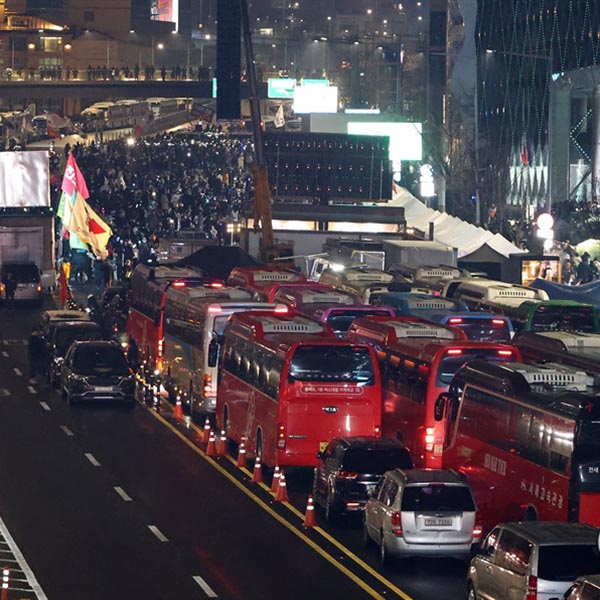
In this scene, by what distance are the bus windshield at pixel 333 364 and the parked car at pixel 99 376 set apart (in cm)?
1022

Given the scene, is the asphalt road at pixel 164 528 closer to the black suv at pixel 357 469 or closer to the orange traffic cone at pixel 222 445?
the orange traffic cone at pixel 222 445

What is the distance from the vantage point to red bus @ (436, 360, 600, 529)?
22.6 m

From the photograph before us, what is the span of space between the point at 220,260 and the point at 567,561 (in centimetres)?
4051

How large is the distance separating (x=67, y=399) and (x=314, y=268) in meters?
20.0

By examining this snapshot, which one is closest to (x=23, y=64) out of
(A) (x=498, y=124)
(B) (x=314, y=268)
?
(A) (x=498, y=124)

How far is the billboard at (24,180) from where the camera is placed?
233 feet

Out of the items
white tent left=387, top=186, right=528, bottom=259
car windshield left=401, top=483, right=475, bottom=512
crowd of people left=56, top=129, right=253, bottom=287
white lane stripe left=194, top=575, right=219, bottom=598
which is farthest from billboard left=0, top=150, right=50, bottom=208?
white lane stripe left=194, top=575, right=219, bottom=598

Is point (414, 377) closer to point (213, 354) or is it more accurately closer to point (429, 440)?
point (429, 440)

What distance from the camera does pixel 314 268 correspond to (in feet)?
197

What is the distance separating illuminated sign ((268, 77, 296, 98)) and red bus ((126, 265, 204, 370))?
10534 centimetres

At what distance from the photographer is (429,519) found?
930 inches

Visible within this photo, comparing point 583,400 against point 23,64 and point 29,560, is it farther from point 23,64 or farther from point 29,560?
point 23,64

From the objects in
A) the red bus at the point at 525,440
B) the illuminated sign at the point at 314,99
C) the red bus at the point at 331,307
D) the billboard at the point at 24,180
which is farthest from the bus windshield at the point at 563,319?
the illuminated sign at the point at 314,99

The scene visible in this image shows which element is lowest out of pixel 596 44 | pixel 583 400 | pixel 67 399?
pixel 67 399
